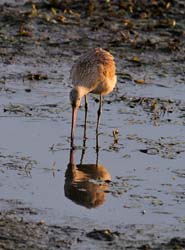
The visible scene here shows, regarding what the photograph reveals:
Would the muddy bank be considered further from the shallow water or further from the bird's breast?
the bird's breast

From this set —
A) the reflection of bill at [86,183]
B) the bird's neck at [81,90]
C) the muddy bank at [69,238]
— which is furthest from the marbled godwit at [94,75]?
the muddy bank at [69,238]

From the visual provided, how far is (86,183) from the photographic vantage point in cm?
1032

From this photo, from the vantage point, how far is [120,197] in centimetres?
986

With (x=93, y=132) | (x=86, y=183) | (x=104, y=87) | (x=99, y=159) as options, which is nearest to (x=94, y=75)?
(x=104, y=87)

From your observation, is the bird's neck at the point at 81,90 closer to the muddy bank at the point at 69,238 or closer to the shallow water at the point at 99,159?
the shallow water at the point at 99,159

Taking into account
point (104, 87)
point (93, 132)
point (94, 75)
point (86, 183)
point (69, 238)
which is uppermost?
point (94, 75)

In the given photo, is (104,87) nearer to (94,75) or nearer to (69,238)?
(94,75)

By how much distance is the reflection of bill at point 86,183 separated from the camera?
9773 millimetres

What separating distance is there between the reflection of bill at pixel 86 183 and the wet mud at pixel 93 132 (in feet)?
0.04

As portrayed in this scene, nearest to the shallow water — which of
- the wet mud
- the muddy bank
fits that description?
the wet mud

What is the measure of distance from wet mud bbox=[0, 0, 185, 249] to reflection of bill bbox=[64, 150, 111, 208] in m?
0.01

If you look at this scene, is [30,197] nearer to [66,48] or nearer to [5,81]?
[5,81]

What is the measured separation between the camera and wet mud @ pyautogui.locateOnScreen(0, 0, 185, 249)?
8.95 m

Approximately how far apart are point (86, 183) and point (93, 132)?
2012mm
